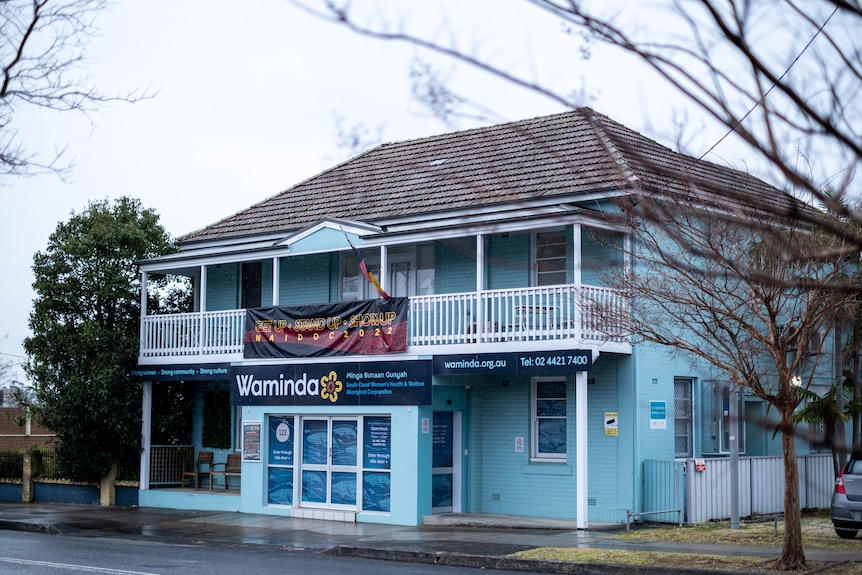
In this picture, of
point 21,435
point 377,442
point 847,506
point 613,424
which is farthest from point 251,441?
point 21,435

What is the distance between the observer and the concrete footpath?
50.5 feet

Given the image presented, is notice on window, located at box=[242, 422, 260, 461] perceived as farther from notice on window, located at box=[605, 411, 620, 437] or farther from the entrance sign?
notice on window, located at box=[605, 411, 620, 437]

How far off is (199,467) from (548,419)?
926cm

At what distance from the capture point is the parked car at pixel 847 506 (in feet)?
55.1

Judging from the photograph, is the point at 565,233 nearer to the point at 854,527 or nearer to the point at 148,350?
the point at 854,527

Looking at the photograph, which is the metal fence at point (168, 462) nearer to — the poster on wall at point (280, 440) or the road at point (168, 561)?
the poster on wall at point (280, 440)

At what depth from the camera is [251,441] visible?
Result: 2308cm

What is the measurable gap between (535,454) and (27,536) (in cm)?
921

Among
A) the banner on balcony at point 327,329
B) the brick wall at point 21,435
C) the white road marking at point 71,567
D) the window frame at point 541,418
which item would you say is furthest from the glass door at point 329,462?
the brick wall at point 21,435

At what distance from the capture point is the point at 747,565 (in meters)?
13.9

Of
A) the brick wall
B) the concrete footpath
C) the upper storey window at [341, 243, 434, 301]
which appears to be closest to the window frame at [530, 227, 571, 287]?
the upper storey window at [341, 243, 434, 301]

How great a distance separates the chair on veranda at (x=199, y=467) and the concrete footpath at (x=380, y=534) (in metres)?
1.46

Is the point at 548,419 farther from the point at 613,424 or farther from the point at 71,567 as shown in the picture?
the point at 71,567

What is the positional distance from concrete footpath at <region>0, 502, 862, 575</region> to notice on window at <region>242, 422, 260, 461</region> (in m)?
1.25
